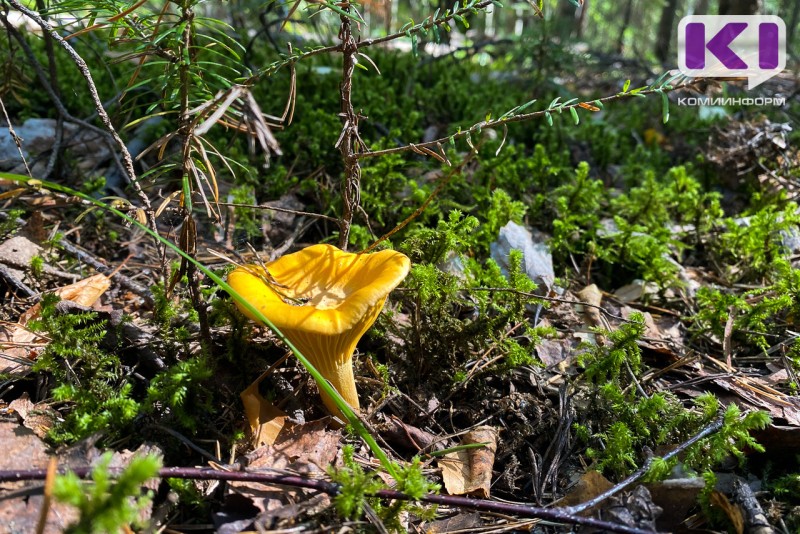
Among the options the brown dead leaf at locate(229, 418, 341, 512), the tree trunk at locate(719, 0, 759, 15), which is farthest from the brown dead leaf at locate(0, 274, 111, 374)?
the tree trunk at locate(719, 0, 759, 15)

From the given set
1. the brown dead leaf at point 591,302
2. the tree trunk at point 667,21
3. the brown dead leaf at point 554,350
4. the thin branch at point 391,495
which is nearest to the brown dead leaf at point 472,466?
the thin branch at point 391,495

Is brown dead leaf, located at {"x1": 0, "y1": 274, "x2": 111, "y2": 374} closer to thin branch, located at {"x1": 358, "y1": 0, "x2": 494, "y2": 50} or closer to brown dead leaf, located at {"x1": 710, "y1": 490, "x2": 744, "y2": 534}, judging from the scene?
thin branch, located at {"x1": 358, "y1": 0, "x2": 494, "y2": 50}

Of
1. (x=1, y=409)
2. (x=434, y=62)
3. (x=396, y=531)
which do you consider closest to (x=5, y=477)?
(x=1, y=409)

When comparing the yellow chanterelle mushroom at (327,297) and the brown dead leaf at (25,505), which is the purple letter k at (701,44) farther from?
the brown dead leaf at (25,505)

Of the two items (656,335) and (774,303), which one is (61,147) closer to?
(656,335)

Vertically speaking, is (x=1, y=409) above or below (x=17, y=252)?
below

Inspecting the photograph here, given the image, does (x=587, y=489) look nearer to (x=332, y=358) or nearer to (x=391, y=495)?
(x=391, y=495)
